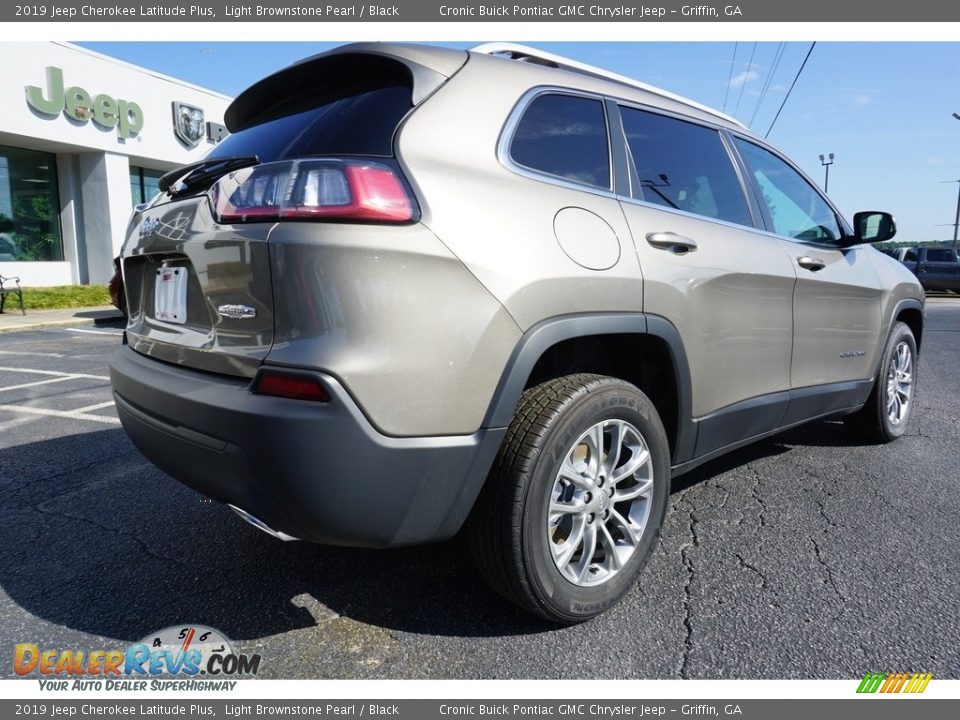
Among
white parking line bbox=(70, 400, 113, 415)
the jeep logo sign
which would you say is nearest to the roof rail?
white parking line bbox=(70, 400, 113, 415)

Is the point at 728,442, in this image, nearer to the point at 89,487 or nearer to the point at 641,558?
the point at 641,558

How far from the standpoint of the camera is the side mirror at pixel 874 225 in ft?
12.2

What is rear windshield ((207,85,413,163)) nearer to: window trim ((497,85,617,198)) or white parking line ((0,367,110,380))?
window trim ((497,85,617,198))

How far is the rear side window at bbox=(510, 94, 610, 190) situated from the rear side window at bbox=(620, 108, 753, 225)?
172 mm

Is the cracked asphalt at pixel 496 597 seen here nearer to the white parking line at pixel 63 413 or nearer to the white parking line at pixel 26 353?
the white parking line at pixel 63 413

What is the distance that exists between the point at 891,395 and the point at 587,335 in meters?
3.11

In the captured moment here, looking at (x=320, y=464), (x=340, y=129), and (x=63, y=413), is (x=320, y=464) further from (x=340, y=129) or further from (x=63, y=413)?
(x=63, y=413)

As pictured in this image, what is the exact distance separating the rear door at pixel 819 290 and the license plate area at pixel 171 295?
2.56m

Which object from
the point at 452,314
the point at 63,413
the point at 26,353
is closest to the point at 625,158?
the point at 452,314

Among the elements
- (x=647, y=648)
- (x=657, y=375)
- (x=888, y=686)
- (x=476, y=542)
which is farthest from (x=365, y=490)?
(x=888, y=686)

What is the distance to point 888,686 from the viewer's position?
6.23 feet

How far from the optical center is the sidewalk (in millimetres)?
11172

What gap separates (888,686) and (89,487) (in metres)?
3.56

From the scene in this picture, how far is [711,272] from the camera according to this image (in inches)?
101
